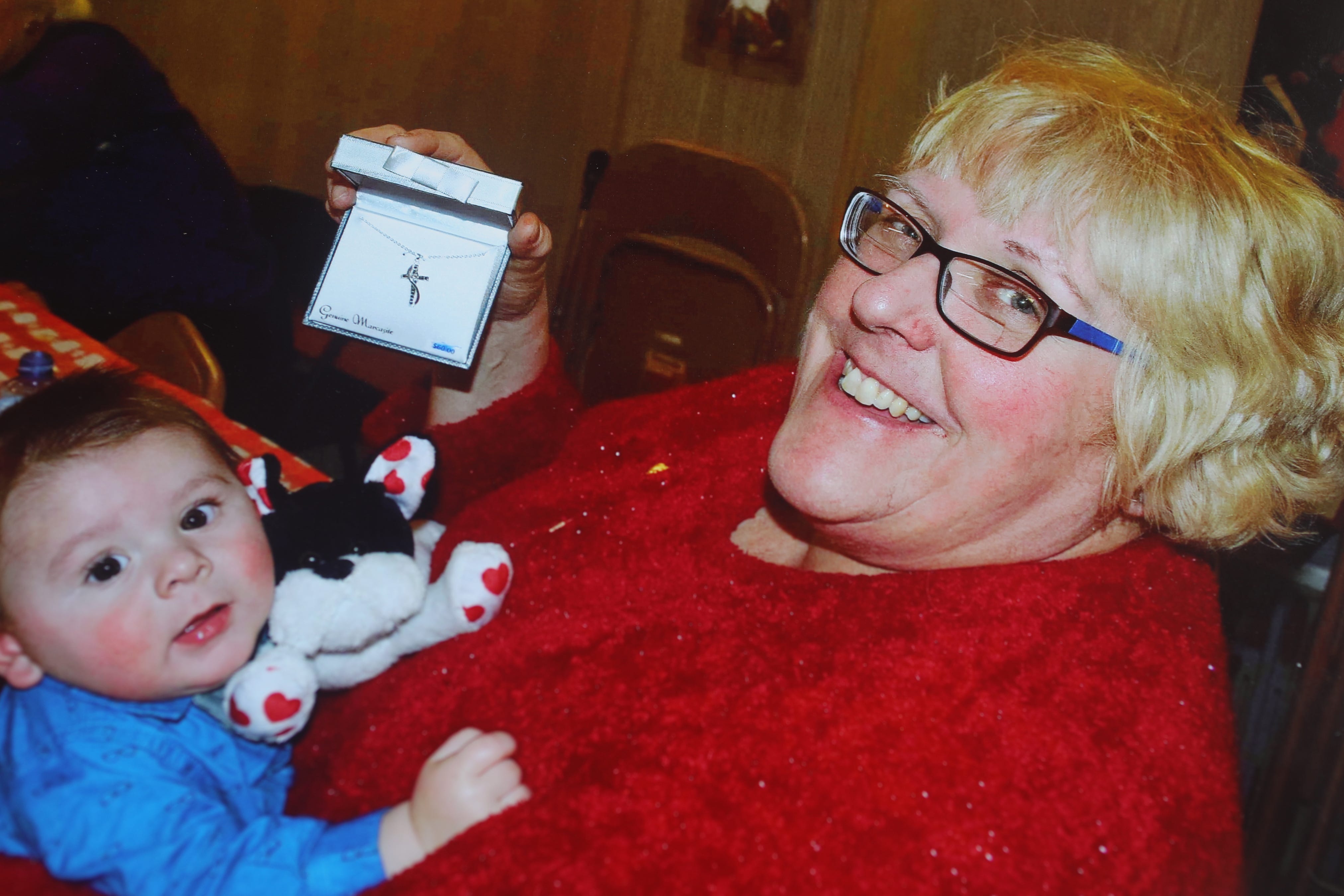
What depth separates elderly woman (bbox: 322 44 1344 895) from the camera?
61 centimetres

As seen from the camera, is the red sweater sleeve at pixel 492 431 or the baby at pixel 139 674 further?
the red sweater sleeve at pixel 492 431

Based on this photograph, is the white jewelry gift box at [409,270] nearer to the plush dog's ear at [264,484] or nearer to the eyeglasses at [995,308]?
the plush dog's ear at [264,484]

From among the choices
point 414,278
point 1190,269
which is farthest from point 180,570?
point 1190,269

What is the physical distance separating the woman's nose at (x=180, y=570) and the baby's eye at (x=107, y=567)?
28 millimetres

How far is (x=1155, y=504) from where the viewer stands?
799mm

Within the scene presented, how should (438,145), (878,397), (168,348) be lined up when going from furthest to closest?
(168,348)
(438,145)
(878,397)

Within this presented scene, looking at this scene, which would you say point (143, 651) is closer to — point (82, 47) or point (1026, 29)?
point (82, 47)

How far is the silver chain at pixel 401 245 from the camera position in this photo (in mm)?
882

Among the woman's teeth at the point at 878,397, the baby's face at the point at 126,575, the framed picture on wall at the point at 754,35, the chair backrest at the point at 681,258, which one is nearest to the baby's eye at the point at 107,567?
the baby's face at the point at 126,575

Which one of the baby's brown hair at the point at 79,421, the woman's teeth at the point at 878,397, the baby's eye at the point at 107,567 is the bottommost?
the baby's eye at the point at 107,567

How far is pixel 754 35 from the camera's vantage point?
4.57 ft

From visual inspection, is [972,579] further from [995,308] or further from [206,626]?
[206,626]

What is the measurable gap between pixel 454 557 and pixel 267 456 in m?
0.19

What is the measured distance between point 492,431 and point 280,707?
0.54m
